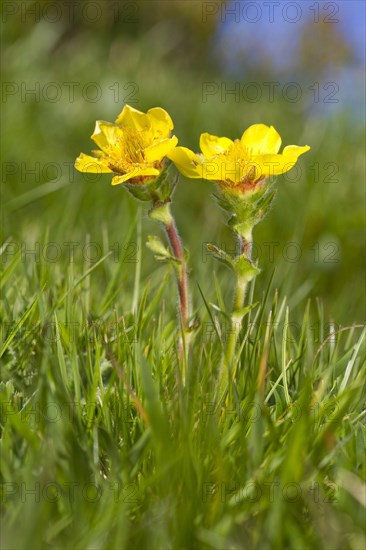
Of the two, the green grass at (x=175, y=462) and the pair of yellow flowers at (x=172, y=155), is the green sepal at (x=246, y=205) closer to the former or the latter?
the pair of yellow flowers at (x=172, y=155)

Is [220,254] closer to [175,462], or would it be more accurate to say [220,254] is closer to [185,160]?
[185,160]

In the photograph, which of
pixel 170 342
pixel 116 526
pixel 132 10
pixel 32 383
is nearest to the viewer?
pixel 116 526

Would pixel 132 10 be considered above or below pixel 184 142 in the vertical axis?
above

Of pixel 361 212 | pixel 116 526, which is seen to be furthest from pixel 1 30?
pixel 116 526

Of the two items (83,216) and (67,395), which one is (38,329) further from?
(83,216)

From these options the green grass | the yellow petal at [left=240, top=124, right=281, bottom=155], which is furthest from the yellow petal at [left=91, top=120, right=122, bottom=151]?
the green grass

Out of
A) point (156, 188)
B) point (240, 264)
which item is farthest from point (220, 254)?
point (156, 188)

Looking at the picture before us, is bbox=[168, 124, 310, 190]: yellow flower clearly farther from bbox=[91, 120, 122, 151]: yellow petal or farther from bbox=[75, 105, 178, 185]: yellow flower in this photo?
bbox=[91, 120, 122, 151]: yellow petal
